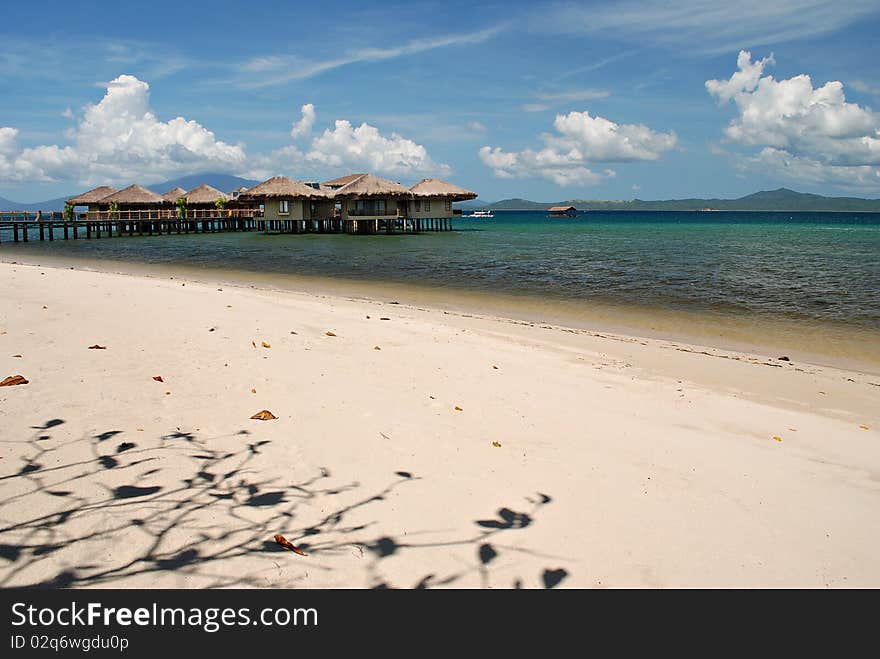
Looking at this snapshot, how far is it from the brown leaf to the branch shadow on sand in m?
0.02

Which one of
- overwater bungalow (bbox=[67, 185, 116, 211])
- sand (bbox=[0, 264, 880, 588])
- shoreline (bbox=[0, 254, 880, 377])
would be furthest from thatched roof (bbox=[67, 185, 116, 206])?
sand (bbox=[0, 264, 880, 588])

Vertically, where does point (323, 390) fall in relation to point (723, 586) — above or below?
above

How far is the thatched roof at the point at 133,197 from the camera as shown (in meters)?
55.1

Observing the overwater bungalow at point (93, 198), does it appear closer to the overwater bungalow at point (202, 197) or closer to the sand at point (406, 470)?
the overwater bungalow at point (202, 197)

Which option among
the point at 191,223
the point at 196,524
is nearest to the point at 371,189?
the point at 191,223

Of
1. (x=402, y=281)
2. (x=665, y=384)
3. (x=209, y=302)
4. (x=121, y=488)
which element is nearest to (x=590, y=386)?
(x=665, y=384)

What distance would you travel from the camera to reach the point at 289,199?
5684 cm

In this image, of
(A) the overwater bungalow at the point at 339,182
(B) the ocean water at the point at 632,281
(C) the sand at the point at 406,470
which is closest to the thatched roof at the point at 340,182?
(A) the overwater bungalow at the point at 339,182

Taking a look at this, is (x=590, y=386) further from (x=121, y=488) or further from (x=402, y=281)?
(x=402, y=281)

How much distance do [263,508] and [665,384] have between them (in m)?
5.23

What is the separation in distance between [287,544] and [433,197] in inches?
2228

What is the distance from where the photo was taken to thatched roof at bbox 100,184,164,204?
55062 millimetres

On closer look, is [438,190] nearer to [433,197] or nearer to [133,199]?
[433,197]

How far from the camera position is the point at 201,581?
273 cm
